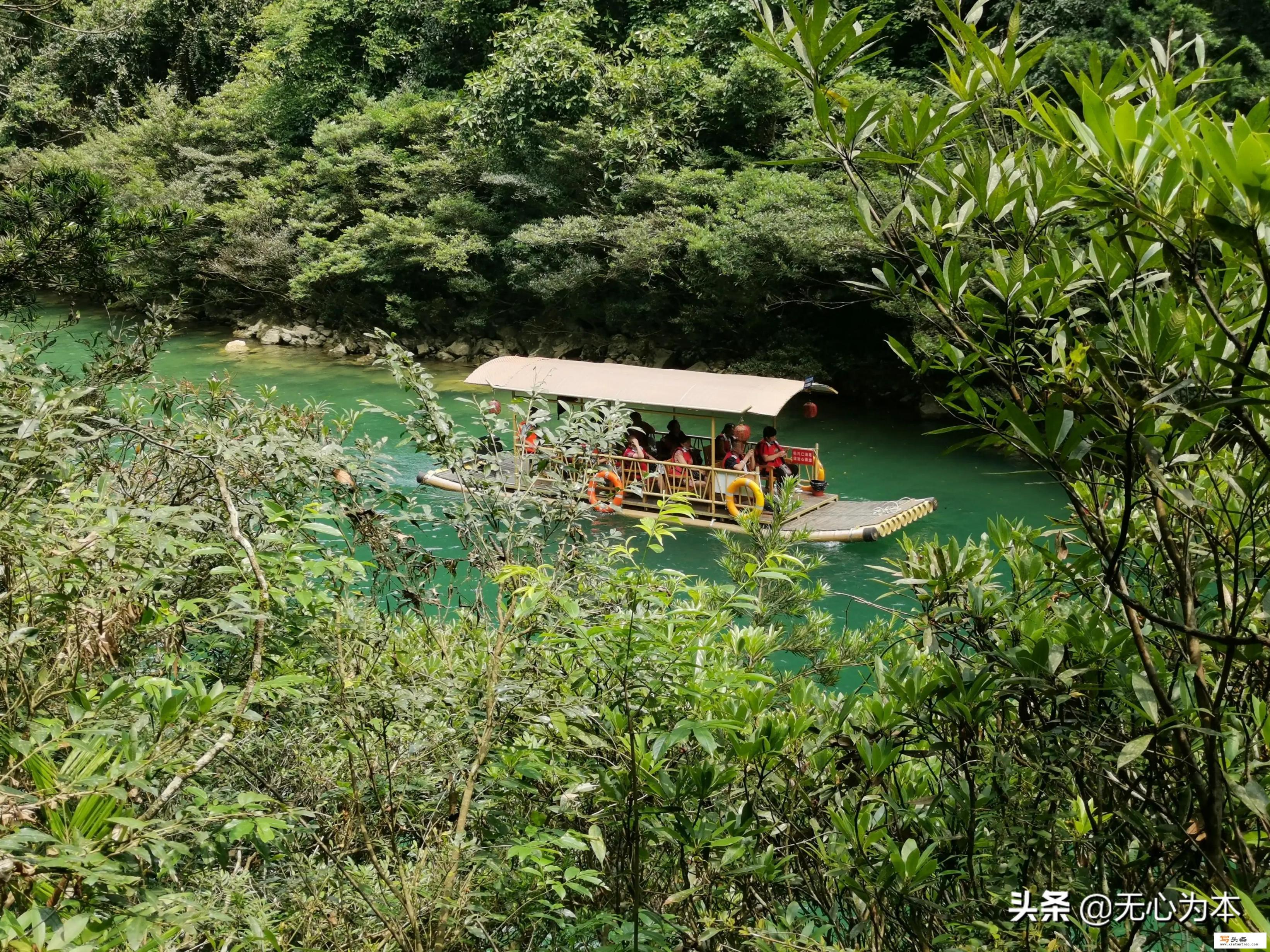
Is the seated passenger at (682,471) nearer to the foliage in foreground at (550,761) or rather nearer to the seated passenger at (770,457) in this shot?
the seated passenger at (770,457)

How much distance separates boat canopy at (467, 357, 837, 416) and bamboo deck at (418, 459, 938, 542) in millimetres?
954

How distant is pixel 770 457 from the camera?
998cm

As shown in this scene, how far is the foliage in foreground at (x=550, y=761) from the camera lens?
55.6 inches

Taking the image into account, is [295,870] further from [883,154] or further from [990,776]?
[883,154]

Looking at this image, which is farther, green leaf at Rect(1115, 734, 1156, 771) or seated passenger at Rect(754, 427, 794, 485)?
seated passenger at Rect(754, 427, 794, 485)

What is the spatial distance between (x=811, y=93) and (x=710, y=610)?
1.36 meters

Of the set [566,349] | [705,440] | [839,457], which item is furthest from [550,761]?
[566,349]

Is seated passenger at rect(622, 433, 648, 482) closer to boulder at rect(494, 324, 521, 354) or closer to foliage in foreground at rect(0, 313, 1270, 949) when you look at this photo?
foliage in foreground at rect(0, 313, 1270, 949)

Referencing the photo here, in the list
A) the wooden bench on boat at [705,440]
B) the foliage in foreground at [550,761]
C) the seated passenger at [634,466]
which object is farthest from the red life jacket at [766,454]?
the foliage in foreground at [550,761]

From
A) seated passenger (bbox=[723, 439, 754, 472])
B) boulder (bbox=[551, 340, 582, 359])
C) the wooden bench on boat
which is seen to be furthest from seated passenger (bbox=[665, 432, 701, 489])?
boulder (bbox=[551, 340, 582, 359])

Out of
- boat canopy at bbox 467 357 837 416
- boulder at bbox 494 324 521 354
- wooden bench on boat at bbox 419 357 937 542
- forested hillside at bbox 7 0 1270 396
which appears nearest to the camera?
wooden bench on boat at bbox 419 357 937 542

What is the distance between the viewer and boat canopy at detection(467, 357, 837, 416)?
973 centimetres

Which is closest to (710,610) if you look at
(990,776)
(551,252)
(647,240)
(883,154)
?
(990,776)

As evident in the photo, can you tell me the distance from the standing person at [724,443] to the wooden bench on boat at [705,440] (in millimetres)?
115
